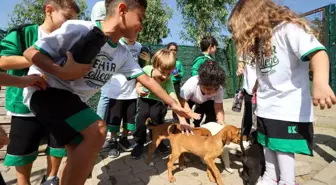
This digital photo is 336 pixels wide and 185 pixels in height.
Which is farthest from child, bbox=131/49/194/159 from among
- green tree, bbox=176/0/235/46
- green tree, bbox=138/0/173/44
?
green tree, bbox=138/0/173/44

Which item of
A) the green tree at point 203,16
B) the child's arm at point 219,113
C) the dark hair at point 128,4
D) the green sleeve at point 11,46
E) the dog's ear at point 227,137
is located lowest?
the dog's ear at point 227,137

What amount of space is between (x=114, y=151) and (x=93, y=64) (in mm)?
2019

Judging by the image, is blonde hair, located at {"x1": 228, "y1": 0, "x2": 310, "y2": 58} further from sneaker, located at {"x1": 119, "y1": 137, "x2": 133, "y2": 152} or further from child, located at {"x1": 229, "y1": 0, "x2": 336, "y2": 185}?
sneaker, located at {"x1": 119, "y1": 137, "x2": 133, "y2": 152}

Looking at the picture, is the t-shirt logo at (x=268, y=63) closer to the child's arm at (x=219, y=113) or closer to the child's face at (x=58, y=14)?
the child's arm at (x=219, y=113)

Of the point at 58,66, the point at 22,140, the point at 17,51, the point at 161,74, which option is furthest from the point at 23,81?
the point at 161,74

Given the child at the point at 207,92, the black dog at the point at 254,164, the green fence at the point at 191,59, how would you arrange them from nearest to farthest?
1. the black dog at the point at 254,164
2. the child at the point at 207,92
3. the green fence at the point at 191,59

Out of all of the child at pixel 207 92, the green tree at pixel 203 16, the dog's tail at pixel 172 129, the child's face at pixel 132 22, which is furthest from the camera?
the green tree at pixel 203 16

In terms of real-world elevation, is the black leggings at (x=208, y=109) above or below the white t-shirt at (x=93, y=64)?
below

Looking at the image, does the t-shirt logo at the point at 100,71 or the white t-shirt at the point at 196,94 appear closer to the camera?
the t-shirt logo at the point at 100,71

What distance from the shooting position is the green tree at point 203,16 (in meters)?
14.2

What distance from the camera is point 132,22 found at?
1.85 meters

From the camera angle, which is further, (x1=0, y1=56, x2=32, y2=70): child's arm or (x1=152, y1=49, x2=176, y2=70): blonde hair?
(x1=152, y1=49, x2=176, y2=70): blonde hair

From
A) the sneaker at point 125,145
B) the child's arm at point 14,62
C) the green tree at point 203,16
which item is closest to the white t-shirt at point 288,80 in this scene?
the child's arm at point 14,62

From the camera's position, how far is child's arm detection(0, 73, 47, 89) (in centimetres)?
153
